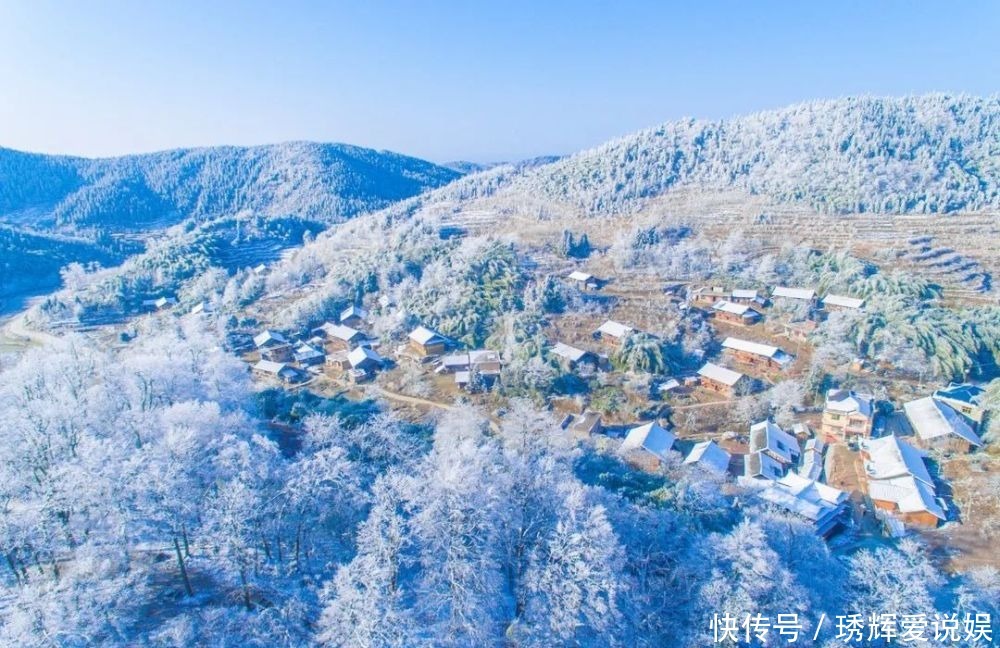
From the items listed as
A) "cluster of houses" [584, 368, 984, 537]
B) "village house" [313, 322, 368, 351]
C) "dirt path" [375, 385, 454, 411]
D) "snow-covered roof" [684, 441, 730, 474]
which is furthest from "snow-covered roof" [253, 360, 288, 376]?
"snow-covered roof" [684, 441, 730, 474]

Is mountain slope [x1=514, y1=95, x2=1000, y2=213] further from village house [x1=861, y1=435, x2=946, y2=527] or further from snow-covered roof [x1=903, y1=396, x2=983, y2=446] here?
village house [x1=861, y1=435, x2=946, y2=527]

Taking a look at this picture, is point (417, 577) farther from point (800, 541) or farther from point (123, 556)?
point (800, 541)

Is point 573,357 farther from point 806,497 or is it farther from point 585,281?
point 806,497

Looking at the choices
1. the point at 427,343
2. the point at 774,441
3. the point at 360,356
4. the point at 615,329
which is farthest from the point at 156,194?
the point at 774,441

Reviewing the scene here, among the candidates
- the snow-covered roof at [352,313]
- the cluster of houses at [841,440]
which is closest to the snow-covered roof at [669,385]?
the cluster of houses at [841,440]

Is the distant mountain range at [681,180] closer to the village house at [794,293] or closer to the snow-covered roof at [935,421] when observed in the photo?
the village house at [794,293]

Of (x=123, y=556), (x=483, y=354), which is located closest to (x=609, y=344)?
(x=483, y=354)
